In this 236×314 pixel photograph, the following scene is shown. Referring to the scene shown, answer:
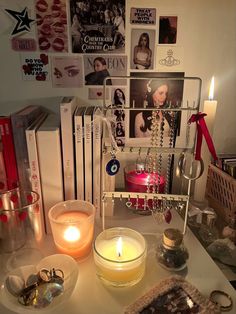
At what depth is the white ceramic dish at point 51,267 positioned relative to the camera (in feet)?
1.54

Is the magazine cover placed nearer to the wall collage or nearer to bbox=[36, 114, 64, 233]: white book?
the wall collage

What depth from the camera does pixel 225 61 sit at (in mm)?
762

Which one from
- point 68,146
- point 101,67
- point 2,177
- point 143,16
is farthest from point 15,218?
point 143,16

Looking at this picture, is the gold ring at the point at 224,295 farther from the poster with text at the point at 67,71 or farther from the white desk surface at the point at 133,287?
the poster with text at the point at 67,71

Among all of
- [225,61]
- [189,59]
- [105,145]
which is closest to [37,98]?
[105,145]

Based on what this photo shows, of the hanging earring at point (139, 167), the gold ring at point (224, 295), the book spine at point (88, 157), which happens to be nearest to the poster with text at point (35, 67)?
the book spine at point (88, 157)

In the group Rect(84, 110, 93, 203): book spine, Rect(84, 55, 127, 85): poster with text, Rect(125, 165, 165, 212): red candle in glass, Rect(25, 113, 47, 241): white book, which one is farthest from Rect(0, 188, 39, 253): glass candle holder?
Rect(84, 55, 127, 85): poster with text

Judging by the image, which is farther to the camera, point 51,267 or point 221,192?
point 221,192

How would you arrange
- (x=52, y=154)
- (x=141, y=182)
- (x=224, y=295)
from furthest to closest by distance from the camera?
(x=141, y=182) < (x=52, y=154) < (x=224, y=295)

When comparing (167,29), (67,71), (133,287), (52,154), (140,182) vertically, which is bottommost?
(133,287)

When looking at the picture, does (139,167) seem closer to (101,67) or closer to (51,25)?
(101,67)

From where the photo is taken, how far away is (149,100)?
774 mm

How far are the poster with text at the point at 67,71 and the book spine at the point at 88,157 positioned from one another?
17cm

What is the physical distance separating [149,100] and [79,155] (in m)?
0.26
